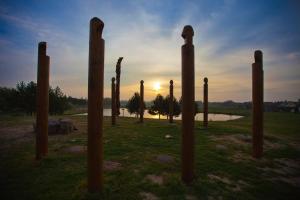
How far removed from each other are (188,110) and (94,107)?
7.74ft

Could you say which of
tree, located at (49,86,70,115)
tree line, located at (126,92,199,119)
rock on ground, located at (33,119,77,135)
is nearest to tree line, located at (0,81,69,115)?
tree, located at (49,86,70,115)

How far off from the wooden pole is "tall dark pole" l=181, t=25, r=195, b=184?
215cm

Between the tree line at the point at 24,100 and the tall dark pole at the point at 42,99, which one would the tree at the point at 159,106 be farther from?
the tall dark pole at the point at 42,99

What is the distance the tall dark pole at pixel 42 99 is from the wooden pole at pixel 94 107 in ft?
10.7

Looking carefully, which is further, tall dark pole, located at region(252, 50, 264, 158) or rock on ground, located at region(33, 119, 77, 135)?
rock on ground, located at region(33, 119, 77, 135)

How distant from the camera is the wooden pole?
447 cm

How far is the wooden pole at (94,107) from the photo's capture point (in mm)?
4469

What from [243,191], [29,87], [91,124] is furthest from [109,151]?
[29,87]

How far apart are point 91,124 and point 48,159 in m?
3.21

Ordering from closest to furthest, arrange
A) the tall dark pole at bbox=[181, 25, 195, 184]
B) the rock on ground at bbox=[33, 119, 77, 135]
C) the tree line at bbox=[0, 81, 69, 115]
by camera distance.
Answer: the tall dark pole at bbox=[181, 25, 195, 184]
the rock on ground at bbox=[33, 119, 77, 135]
the tree line at bbox=[0, 81, 69, 115]

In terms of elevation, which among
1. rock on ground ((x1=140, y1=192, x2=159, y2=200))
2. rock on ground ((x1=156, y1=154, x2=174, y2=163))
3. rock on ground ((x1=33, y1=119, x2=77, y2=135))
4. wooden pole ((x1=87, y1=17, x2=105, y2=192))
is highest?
wooden pole ((x1=87, y1=17, x2=105, y2=192))

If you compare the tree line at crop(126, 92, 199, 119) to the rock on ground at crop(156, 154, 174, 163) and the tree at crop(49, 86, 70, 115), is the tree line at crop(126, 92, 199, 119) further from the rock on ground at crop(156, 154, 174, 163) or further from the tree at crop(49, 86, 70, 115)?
the rock on ground at crop(156, 154, 174, 163)

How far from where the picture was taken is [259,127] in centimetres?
828

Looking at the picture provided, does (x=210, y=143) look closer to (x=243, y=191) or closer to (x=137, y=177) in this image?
(x=243, y=191)
